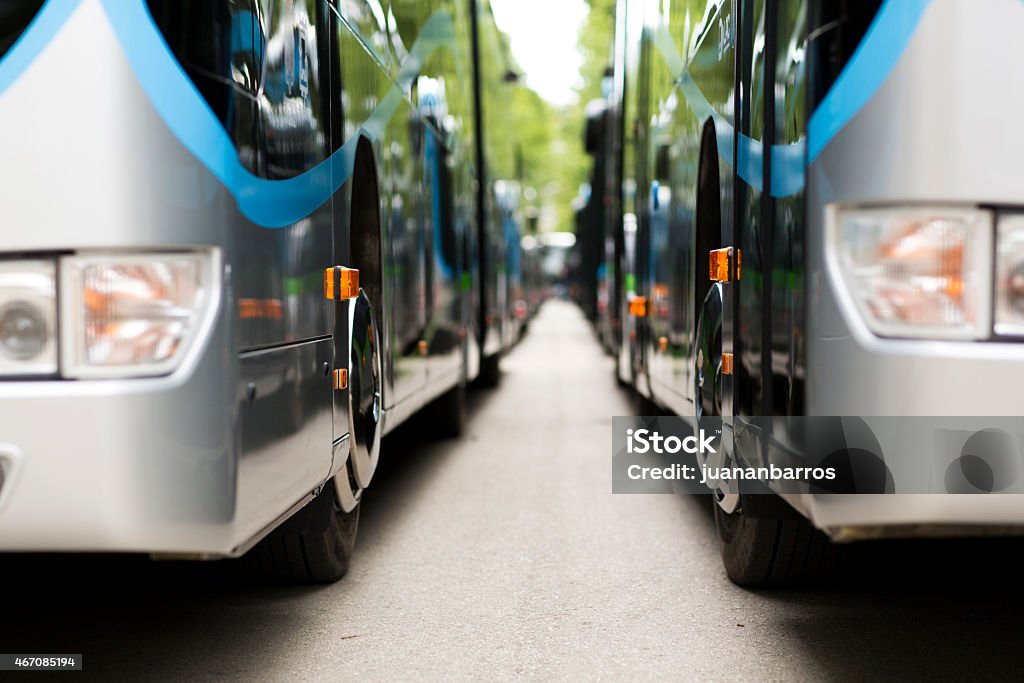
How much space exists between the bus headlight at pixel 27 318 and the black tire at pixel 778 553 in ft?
7.23

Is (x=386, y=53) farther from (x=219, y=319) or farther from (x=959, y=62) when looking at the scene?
(x=959, y=62)

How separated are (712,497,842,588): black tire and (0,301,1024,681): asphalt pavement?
0.08 metres

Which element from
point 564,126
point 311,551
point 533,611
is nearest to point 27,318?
point 311,551

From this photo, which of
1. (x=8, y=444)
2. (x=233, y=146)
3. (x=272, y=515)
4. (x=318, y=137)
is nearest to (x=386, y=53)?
(x=318, y=137)

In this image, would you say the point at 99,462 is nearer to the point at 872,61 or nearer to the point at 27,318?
the point at 27,318

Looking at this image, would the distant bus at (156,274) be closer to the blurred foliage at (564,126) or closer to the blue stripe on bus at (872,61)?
the blue stripe on bus at (872,61)

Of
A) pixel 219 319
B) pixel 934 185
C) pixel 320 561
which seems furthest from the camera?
pixel 320 561

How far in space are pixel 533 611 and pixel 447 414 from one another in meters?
4.24

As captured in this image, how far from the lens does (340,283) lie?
352 centimetres

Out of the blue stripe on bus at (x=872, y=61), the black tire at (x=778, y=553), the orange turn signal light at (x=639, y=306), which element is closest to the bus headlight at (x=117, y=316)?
the blue stripe on bus at (x=872, y=61)

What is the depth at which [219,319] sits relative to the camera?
243cm

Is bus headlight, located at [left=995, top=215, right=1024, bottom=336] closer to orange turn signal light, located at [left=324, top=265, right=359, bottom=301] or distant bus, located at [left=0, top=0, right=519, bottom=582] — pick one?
distant bus, located at [left=0, top=0, right=519, bottom=582]

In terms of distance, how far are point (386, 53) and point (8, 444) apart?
2.58 m

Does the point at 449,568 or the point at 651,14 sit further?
the point at 651,14
